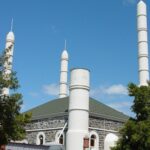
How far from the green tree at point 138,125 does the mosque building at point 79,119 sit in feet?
26.7

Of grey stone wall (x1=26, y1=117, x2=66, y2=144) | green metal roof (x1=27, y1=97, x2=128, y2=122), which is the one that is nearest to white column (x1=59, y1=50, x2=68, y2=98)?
green metal roof (x1=27, y1=97, x2=128, y2=122)

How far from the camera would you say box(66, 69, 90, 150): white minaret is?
34125 millimetres

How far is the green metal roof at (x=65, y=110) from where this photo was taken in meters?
37.3

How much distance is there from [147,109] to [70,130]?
11.8 meters

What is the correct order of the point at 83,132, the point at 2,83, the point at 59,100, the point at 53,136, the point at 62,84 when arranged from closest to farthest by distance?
the point at 2,83
the point at 83,132
the point at 53,136
the point at 59,100
the point at 62,84

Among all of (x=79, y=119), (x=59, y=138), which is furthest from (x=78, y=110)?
(x=59, y=138)

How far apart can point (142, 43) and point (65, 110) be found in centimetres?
1123

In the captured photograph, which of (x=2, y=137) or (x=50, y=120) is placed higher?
(x=50, y=120)

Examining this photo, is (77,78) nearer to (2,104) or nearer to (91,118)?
(91,118)

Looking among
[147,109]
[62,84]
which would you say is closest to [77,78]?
[147,109]

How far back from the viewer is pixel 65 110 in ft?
123

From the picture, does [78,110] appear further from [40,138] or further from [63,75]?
[63,75]

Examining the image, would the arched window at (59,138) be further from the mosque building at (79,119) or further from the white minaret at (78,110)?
the white minaret at (78,110)

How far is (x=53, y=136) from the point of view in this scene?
121 feet
